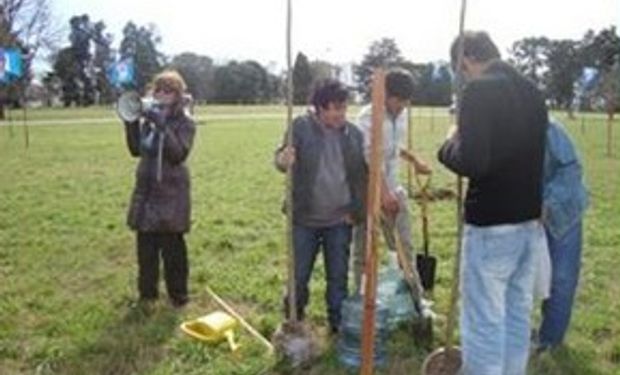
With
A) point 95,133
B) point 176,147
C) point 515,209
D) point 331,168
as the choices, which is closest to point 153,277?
point 176,147

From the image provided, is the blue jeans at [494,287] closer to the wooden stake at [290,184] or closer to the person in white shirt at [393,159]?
the wooden stake at [290,184]

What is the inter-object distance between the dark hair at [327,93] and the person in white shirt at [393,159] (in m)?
0.29

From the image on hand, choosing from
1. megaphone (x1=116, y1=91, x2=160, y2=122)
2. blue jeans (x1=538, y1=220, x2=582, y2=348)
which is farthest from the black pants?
blue jeans (x1=538, y1=220, x2=582, y2=348)

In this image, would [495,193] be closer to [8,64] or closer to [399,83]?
[399,83]

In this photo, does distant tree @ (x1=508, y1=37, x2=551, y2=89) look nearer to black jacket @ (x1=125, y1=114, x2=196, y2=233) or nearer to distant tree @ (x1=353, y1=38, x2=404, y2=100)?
distant tree @ (x1=353, y1=38, x2=404, y2=100)

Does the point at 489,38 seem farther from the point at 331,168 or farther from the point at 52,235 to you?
the point at 52,235

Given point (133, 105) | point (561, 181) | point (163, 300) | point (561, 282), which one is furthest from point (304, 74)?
point (561, 181)

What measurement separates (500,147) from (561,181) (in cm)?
155

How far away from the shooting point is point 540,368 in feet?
21.1

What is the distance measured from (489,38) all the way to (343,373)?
8.15 ft

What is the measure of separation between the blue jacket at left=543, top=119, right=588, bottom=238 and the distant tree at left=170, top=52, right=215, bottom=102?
276 ft

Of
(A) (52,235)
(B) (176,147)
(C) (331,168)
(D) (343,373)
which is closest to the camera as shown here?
(D) (343,373)

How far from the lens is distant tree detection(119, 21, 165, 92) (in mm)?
96469

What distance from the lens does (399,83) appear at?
6.90m
